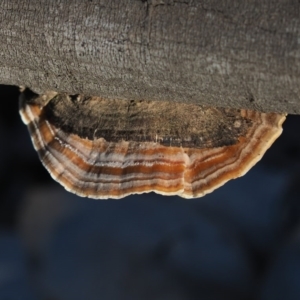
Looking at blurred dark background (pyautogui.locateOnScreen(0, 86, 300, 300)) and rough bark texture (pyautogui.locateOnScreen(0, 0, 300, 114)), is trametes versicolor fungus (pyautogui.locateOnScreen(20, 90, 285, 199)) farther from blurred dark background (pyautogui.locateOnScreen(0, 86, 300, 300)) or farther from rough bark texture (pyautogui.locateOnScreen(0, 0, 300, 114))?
blurred dark background (pyautogui.locateOnScreen(0, 86, 300, 300))

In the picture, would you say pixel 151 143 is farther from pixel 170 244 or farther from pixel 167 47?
pixel 170 244

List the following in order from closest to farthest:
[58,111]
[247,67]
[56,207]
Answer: [247,67]
[58,111]
[56,207]

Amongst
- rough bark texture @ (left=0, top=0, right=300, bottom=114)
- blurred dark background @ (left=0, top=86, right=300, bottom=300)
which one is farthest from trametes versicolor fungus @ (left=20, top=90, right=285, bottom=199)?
blurred dark background @ (left=0, top=86, right=300, bottom=300)

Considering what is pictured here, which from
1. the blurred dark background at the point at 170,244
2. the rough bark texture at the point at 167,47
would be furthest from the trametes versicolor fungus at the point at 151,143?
the blurred dark background at the point at 170,244

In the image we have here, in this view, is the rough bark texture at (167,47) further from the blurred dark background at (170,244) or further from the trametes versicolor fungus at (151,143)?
the blurred dark background at (170,244)

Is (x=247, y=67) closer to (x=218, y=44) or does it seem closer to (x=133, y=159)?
(x=218, y=44)

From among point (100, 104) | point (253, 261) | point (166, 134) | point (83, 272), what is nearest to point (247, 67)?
point (166, 134)
